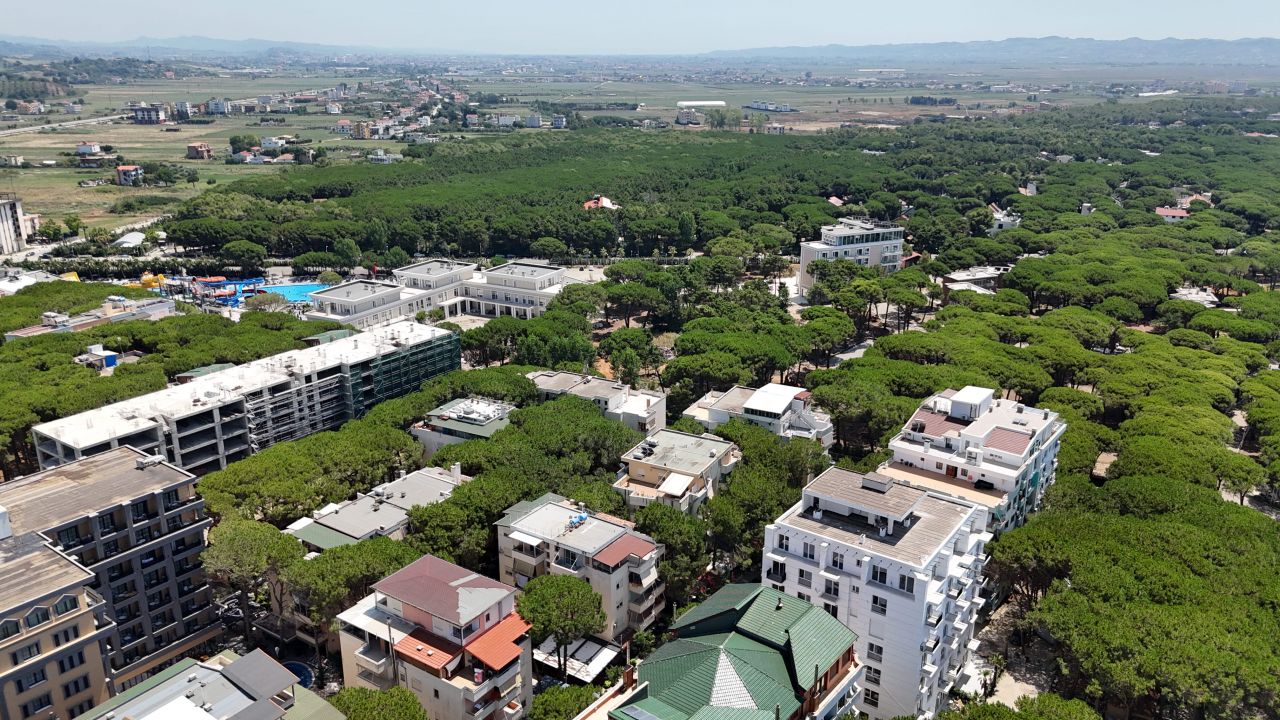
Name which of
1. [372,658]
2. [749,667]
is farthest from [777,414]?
[372,658]

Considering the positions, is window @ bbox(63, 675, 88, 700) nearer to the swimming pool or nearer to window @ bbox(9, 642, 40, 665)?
window @ bbox(9, 642, 40, 665)

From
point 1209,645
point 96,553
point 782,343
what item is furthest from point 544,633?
point 782,343

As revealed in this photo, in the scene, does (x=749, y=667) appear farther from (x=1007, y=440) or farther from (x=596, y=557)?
(x=1007, y=440)

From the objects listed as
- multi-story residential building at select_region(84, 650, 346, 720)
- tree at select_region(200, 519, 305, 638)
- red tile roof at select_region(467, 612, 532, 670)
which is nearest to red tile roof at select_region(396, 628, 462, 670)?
red tile roof at select_region(467, 612, 532, 670)

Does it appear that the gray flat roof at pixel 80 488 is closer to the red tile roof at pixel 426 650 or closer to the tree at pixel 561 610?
the red tile roof at pixel 426 650

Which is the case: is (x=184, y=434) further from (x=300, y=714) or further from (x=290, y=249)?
(x=290, y=249)

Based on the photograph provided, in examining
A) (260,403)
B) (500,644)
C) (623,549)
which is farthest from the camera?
(260,403)
